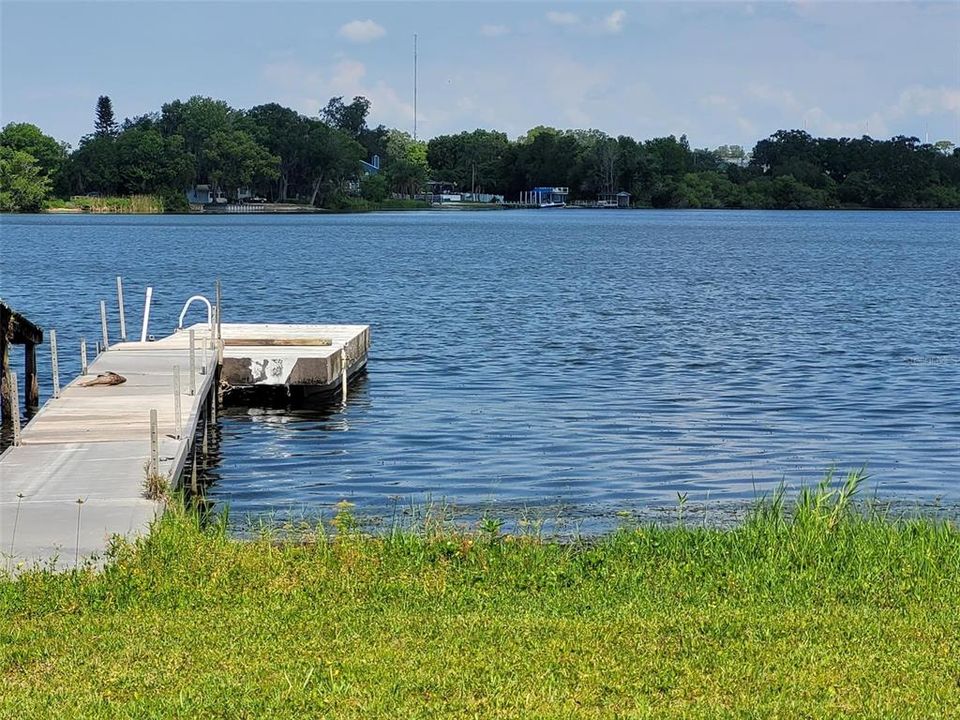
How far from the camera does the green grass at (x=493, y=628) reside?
778 centimetres

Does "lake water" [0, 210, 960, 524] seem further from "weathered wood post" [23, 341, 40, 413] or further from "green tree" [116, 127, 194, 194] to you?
"green tree" [116, 127, 194, 194]

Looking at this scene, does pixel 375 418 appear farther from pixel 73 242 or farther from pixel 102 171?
pixel 102 171

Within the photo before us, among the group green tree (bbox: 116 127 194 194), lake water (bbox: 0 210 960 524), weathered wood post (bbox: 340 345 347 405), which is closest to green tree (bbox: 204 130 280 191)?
green tree (bbox: 116 127 194 194)

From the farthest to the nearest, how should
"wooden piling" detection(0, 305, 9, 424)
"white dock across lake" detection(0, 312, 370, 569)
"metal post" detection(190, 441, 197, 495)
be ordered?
1. "wooden piling" detection(0, 305, 9, 424)
2. "metal post" detection(190, 441, 197, 495)
3. "white dock across lake" detection(0, 312, 370, 569)

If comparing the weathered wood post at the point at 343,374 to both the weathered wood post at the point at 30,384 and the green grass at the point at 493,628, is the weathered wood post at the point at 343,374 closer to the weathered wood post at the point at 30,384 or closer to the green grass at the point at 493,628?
the weathered wood post at the point at 30,384

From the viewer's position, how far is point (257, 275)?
67625 mm

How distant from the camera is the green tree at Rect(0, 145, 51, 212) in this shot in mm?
165625

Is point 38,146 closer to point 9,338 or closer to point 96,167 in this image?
point 96,167

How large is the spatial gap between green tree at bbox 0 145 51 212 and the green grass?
163520 mm

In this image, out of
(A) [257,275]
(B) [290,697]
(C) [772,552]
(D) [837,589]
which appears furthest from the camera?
(A) [257,275]

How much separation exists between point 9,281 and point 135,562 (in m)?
54.7

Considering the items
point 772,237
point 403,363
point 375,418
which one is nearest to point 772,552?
point 375,418

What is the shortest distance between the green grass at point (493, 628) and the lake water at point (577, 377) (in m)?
5.03

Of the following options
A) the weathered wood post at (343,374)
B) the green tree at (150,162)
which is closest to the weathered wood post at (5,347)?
the weathered wood post at (343,374)
